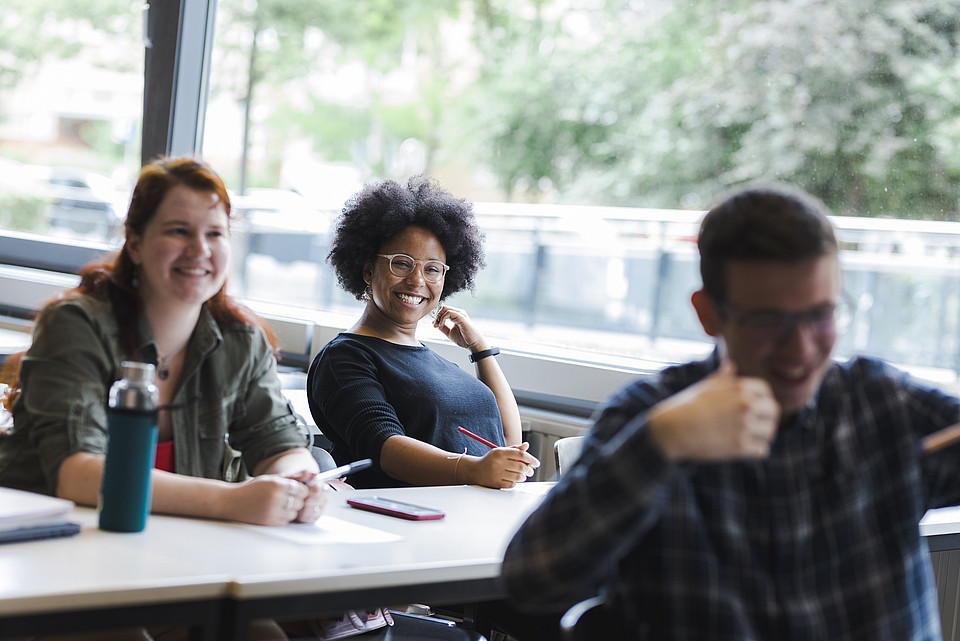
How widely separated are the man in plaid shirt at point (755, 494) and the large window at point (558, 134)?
1.41 feet

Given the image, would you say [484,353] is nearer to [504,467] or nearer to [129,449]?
[504,467]

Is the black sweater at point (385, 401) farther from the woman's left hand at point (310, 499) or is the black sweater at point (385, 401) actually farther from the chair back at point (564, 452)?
the woman's left hand at point (310, 499)

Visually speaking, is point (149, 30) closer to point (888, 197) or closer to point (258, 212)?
point (258, 212)

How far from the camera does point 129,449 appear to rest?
1.38 meters

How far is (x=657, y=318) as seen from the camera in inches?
226

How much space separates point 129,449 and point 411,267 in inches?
49.0

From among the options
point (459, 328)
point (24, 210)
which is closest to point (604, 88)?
point (24, 210)

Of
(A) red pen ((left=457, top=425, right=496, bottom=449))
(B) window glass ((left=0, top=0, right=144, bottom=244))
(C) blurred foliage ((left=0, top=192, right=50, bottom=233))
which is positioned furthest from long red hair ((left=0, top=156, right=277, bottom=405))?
(C) blurred foliage ((left=0, top=192, right=50, bottom=233))

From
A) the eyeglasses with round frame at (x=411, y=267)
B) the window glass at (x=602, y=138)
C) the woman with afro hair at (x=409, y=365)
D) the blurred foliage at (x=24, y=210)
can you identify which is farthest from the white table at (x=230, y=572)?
the blurred foliage at (x=24, y=210)

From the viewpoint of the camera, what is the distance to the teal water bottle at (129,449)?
1379 mm

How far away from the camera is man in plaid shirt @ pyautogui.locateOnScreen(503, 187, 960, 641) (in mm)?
1047

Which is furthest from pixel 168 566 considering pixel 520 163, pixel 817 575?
pixel 520 163

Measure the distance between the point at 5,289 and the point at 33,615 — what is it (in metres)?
3.77

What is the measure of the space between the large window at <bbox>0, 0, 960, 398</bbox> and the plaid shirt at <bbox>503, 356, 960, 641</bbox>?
1.28 ft
